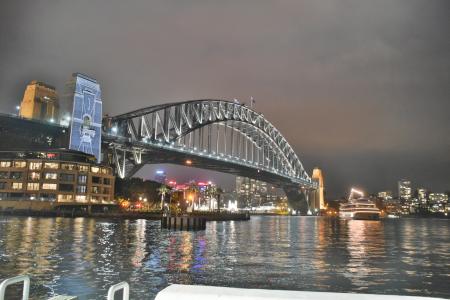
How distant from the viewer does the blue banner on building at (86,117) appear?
3455 inches

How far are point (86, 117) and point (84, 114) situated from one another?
698 mm

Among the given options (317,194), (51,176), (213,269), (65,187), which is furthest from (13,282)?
(317,194)

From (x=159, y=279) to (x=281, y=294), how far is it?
14143mm

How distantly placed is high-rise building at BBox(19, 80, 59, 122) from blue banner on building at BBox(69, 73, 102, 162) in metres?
28.4

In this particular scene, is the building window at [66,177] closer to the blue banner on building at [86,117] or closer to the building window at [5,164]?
the blue banner on building at [86,117]

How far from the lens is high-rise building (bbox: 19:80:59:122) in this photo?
115938mm

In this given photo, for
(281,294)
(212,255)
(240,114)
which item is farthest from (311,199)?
(281,294)

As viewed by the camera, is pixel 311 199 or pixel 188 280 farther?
pixel 311 199

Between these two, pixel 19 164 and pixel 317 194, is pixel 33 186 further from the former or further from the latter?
pixel 317 194

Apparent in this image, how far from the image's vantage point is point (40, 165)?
8081 centimetres

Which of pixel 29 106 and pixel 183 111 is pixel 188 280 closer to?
pixel 183 111

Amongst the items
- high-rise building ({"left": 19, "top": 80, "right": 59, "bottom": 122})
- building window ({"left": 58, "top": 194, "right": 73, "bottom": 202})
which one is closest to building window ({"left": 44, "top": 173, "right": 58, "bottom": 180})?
building window ({"left": 58, "top": 194, "right": 73, "bottom": 202})

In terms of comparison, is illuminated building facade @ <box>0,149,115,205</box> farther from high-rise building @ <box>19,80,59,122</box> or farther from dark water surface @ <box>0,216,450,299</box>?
dark water surface @ <box>0,216,450,299</box>

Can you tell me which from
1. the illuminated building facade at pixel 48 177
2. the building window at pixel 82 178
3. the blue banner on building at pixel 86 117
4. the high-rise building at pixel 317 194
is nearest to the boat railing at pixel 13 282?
the illuminated building facade at pixel 48 177
